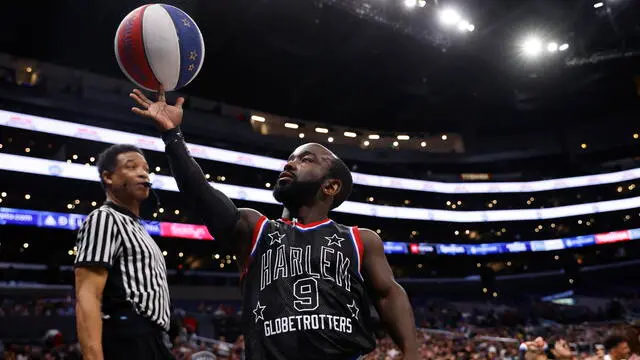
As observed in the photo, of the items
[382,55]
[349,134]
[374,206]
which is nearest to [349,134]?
[349,134]

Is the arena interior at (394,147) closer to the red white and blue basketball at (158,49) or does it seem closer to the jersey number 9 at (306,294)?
Result: the red white and blue basketball at (158,49)

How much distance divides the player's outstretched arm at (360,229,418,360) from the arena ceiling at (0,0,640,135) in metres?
22.4

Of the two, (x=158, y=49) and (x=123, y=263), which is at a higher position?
(x=158, y=49)

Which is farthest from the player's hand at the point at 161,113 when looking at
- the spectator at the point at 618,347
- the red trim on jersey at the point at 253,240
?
the spectator at the point at 618,347

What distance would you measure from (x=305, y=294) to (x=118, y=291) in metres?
1.16

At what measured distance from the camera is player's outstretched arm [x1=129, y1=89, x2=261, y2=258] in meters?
2.55

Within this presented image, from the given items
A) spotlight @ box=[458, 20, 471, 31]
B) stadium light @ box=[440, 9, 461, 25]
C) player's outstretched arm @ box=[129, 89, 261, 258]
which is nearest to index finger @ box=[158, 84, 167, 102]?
player's outstretched arm @ box=[129, 89, 261, 258]

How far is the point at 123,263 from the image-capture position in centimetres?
315

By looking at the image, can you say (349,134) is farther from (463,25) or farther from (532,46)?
(463,25)

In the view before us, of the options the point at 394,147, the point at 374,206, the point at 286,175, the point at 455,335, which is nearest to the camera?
the point at 286,175

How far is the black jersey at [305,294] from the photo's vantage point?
245 cm

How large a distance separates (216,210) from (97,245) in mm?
904

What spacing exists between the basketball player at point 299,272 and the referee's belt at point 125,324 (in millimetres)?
736

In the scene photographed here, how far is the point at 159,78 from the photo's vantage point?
11.0 ft
